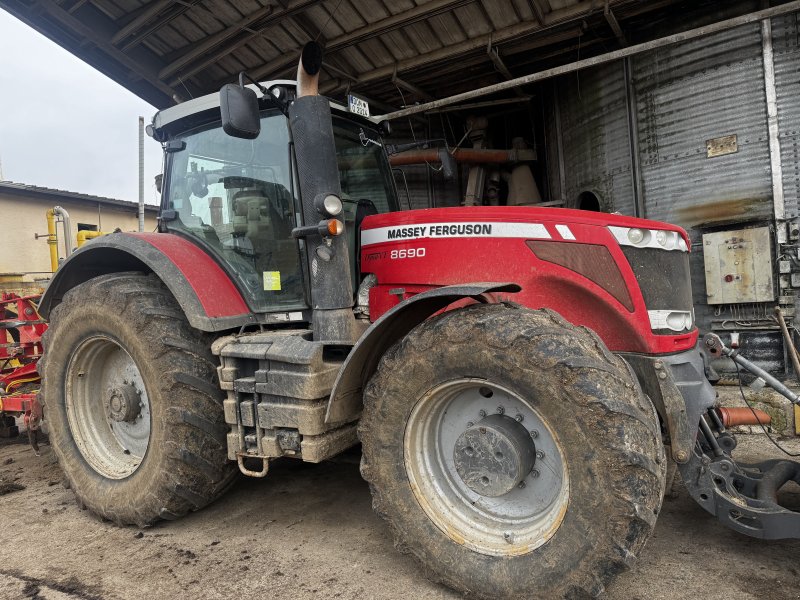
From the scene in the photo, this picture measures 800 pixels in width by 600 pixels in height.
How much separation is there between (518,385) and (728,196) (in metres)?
4.58

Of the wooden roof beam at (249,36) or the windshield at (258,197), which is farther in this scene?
the wooden roof beam at (249,36)

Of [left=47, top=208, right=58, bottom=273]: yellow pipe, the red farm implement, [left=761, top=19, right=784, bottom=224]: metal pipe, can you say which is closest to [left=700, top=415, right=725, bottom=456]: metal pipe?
[left=761, top=19, right=784, bottom=224]: metal pipe

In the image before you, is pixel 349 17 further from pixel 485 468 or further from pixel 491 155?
pixel 485 468

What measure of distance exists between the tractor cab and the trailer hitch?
197cm

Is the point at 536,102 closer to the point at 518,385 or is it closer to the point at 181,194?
the point at 181,194

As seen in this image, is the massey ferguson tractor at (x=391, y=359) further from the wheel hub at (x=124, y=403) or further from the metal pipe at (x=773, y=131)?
the metal pipe at (x=773, y=131)

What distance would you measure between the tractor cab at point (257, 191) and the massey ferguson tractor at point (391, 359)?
1 centimetres

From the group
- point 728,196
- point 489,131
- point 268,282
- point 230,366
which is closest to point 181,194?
point 268,282

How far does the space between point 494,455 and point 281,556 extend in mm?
1269

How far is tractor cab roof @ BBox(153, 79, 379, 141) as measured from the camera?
132 inches

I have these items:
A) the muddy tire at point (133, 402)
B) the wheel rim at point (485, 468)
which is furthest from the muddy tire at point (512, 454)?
the muddy tire at point (133, 402)

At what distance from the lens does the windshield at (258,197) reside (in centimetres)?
312

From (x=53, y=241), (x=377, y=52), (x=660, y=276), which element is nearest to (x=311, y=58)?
(x=660, y=276)

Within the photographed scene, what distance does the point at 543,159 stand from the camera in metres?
8.16
